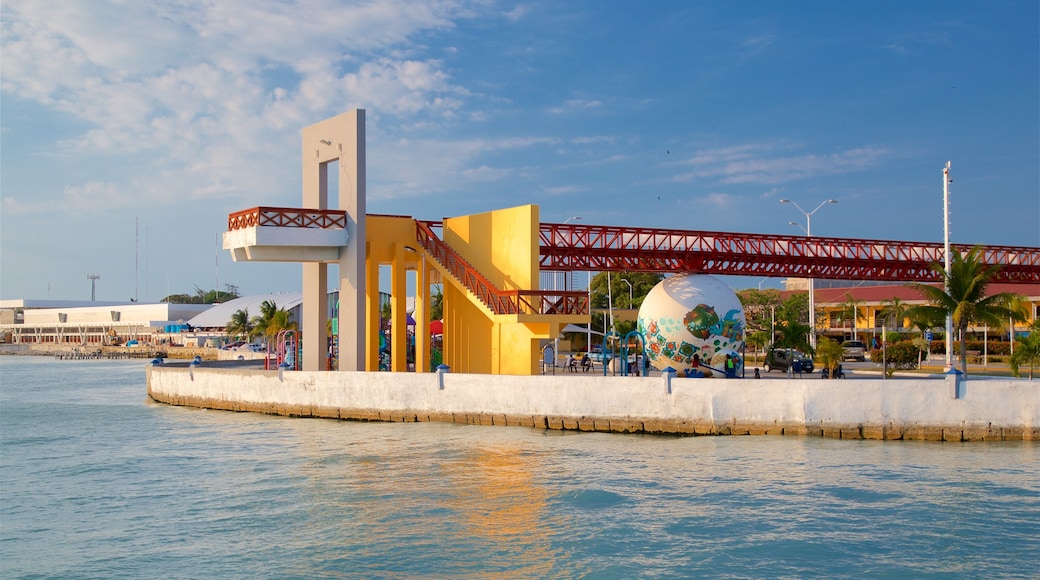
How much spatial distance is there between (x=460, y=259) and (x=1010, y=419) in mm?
19244

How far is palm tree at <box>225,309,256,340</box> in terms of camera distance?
117719mm

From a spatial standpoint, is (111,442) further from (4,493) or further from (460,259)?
(460,259)

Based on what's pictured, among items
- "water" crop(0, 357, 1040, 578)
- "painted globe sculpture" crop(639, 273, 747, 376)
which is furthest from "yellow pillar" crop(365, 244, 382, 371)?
"painted globe sculpture" crop(639, 273, 747, 376)

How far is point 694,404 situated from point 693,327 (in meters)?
7.32

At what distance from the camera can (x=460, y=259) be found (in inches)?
1430

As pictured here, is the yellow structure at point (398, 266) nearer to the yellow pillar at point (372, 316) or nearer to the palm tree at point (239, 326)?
the yellow pillar at point (372, 316)

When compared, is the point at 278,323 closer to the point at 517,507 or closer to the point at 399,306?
the point at 399,306

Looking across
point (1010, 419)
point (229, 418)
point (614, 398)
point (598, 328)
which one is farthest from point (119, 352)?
point (1010, 419)

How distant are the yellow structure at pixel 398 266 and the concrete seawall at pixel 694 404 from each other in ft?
8.92

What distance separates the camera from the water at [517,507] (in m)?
15.0

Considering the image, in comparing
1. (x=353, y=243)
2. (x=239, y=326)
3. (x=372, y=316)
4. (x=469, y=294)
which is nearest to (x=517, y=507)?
(x=469, y=294)

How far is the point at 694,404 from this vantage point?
28.0 m

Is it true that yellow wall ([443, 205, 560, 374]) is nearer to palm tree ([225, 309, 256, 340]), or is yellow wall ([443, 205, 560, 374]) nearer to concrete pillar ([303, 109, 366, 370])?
concrete pillar ([303, 109, 366, 370])

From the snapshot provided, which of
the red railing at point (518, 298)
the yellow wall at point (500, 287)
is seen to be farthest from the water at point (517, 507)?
the yellow wall at point (500, 287)
